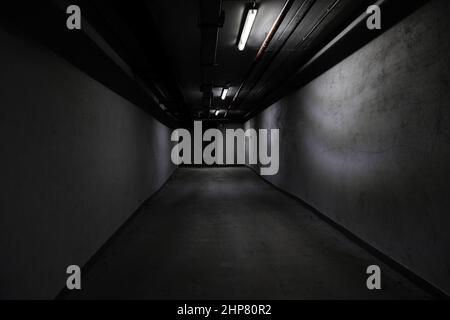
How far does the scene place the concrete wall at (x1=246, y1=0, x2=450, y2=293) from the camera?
2207 millimetres

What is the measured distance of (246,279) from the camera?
2557 mm

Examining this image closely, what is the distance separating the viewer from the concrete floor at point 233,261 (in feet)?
7.68

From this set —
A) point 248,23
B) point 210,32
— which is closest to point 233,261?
point 210,32

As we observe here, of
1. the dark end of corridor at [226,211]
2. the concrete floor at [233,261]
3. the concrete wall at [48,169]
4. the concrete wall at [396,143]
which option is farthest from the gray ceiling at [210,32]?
the concrete floor at [233,261]

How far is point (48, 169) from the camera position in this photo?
85.7 inches

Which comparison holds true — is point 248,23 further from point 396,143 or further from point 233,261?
point 233,261

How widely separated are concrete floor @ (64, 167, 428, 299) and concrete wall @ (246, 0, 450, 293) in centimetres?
40

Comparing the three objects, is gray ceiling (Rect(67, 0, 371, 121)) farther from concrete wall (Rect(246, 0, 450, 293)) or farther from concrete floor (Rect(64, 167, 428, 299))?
concrete floor (Rect(64, 167, 428, 299))

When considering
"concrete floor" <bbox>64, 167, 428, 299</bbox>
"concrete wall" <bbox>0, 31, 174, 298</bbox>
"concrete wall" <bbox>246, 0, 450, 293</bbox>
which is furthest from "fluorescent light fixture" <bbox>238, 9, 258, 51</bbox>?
"concrete floor" <bbox>64, 167, 428, 299</bbox>

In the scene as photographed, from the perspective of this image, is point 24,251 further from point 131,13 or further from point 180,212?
point 180,212

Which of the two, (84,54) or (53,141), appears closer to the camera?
(53,141)

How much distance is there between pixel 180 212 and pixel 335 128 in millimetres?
3349

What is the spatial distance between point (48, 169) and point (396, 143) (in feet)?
11.4

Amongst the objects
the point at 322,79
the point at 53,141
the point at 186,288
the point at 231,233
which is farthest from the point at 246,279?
the point at 322,79
